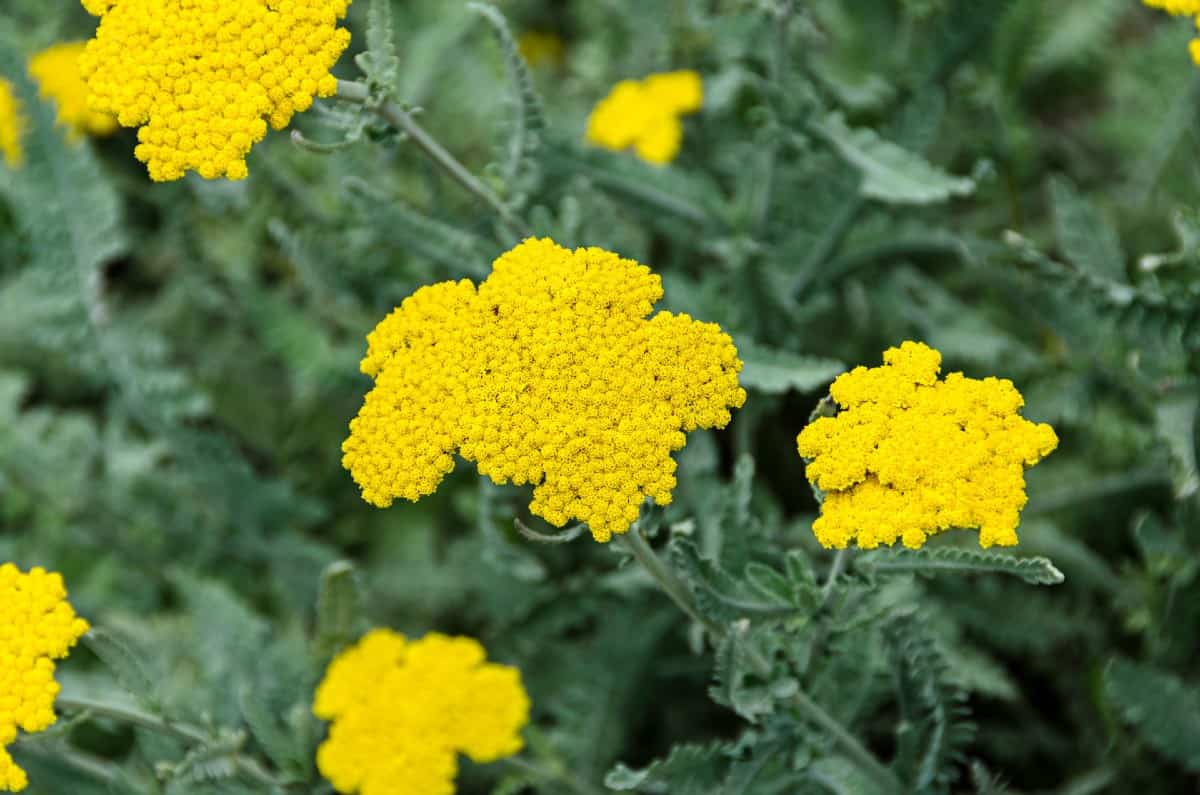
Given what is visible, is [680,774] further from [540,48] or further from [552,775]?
[540,48]

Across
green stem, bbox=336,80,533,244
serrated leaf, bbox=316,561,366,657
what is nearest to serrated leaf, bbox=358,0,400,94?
green stem, bbox=336,80,533,244

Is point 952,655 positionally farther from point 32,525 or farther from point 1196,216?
point 32,525

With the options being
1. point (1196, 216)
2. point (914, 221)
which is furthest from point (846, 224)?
point (1196, 216)

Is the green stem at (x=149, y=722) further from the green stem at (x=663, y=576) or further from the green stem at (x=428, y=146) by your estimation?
the green stem at (x=428, y=146)

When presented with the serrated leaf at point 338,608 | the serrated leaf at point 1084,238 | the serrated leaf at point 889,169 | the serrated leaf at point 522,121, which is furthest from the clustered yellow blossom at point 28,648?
the serrated leaf at point 1084,238

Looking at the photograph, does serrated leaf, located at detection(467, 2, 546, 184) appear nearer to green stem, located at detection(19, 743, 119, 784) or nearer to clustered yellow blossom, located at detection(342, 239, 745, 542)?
clustered yellow blossom, located at detection(342, 239, 745, 542)

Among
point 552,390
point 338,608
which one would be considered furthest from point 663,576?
point 338,608
